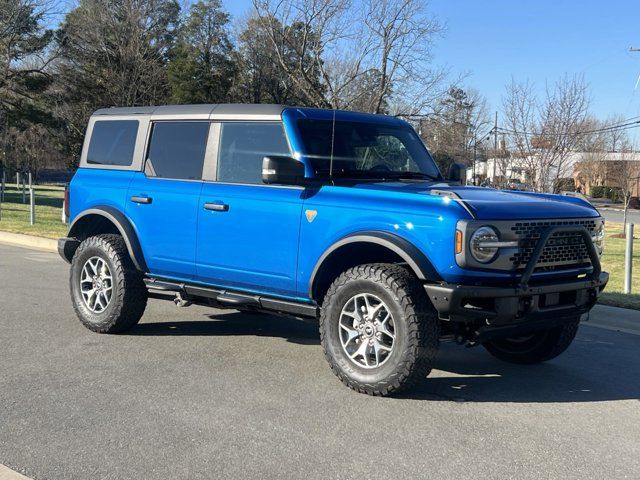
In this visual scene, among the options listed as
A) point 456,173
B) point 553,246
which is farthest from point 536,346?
point 456,173

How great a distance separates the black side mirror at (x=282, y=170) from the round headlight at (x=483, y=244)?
1418 millimetres

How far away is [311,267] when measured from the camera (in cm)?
501

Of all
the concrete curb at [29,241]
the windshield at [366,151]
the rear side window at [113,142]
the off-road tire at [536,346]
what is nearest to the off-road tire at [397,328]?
the windshield at [366,151]

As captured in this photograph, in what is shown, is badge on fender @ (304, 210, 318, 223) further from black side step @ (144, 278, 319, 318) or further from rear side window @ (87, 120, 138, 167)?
rear side window @ (87, 120, 138, 167)

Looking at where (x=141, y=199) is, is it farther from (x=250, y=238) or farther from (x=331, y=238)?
(x=331, y=238)

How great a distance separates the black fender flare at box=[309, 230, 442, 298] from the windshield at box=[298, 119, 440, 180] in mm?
766

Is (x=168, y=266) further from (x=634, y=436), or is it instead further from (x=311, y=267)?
(x=634, y=436)

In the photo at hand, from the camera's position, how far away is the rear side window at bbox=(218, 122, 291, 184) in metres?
5.45

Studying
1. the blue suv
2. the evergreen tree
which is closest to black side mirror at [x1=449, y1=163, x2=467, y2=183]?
the blue suv

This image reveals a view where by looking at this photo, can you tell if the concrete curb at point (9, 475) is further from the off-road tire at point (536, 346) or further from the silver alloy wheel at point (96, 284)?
the off-road tire at point (536, 346)

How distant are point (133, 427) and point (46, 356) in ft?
6.28

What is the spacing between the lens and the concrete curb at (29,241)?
13.5 metres

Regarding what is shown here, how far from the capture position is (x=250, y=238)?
533cm

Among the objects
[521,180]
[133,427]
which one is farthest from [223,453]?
[521,180]
